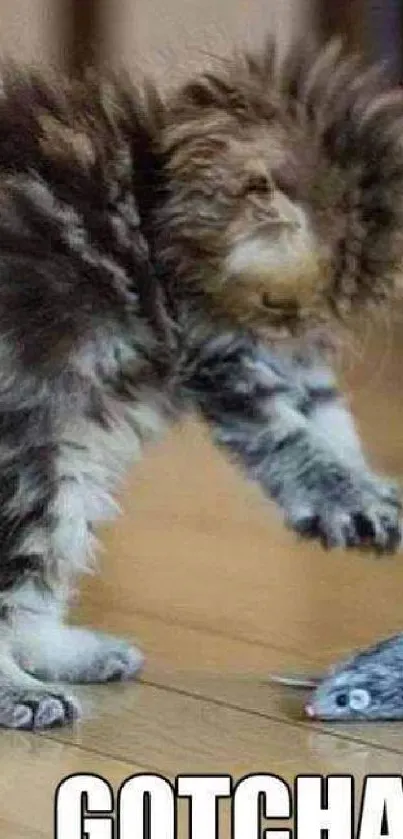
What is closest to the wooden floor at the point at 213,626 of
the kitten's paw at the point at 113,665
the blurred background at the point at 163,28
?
the kitten's paw at the point at 113,665

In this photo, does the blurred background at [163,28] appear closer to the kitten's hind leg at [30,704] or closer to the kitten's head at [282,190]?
the kitten's head at [282,190]

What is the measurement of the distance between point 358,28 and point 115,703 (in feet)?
1.60

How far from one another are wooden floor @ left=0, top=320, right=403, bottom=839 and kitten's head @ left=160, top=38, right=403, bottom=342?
0.35 ft

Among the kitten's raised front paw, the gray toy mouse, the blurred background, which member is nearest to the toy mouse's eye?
the gray toy mouse

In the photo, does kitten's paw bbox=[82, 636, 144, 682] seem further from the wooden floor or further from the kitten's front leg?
the kitten's front leg

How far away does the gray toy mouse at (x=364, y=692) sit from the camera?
1182mm

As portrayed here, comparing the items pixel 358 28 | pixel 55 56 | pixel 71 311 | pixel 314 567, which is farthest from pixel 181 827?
pixel 358 28

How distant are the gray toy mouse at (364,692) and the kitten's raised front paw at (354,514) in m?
0.09

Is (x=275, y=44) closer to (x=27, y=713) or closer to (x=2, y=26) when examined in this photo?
(x=2, y=26)

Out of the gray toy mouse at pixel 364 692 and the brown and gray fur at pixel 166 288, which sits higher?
the brown and gray fur at pixel 166 288

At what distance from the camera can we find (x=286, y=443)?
1.26 meters

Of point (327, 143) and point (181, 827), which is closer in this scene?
point (181, 827)

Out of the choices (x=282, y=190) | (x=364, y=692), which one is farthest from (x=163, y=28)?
(x=364, y=692)

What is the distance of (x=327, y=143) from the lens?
123cm
